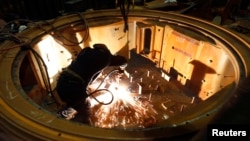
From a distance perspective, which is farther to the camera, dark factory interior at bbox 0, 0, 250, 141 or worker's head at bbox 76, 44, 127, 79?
worker's head at bbox 76, 44, 127, 79

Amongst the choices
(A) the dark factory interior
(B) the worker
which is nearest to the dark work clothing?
(B) the worker

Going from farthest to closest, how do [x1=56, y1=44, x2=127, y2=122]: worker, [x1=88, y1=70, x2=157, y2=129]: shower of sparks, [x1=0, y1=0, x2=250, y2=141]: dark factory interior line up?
[x1=88, y1=70, x2=157, y2=129]: shower of sparks < [x1=56, y1=44, x2=127, y2=122]: worker < [x1=0, y1=0, x2=250, y2=141]: dark factory interior

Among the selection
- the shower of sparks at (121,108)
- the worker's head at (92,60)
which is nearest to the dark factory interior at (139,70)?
the shower of sparks at (121,108)

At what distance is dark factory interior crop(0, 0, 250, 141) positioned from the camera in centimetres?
165

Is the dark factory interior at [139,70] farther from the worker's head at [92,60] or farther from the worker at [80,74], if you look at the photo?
the worker's head at [92,60]

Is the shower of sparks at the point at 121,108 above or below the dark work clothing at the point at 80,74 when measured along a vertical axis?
below

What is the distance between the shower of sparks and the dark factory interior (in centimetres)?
2

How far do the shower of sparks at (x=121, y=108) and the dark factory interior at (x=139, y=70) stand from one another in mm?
19

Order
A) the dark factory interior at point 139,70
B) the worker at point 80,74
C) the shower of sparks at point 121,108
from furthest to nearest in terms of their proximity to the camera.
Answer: the shower of sparks at point 121,108
the worker at point 80,74
the dark factory interior at point 139,70

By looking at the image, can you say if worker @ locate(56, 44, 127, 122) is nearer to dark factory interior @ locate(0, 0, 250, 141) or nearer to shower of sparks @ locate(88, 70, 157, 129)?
dark factory interior @ locate(0, 0, 250, 141)

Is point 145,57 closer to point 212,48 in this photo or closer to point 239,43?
point 212,48

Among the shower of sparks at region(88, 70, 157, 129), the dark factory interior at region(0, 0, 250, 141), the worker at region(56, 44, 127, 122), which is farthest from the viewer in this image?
the shower of sparks at region(88, 70, 157, 129)

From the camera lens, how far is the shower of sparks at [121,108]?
138 inches

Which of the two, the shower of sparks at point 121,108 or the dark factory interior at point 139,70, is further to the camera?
the shower of sparks at point 121,108
